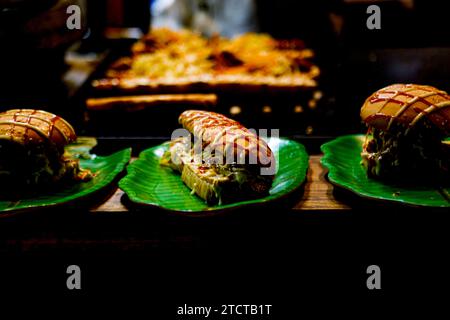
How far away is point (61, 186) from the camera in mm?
2748

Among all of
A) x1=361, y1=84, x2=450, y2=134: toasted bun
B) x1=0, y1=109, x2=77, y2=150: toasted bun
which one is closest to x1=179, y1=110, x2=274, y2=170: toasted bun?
x1=361, y1=84, x2=450, y2=134: toasted bun

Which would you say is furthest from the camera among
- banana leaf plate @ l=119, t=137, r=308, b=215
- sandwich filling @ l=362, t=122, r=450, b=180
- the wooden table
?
sandwich filling @ l=362, t=122, r=450, b=180

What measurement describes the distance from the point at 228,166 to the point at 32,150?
1.17 m

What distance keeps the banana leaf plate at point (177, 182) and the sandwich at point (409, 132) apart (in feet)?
1.63

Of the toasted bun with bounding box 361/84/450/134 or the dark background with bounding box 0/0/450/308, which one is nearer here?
the dark background with bounding box 0/0/450/308

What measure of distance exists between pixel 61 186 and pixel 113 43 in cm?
297

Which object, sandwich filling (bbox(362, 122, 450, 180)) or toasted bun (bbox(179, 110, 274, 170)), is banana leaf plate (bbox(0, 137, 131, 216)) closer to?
toasted bun (bbox(179, 110, 274, 170))

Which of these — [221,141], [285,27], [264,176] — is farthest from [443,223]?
[285,27]

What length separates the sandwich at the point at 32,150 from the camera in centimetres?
255

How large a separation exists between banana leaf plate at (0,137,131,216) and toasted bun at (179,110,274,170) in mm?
619

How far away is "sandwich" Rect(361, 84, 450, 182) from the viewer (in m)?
2.59

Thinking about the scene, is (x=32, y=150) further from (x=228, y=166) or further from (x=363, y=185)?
(x=363, y=185)
